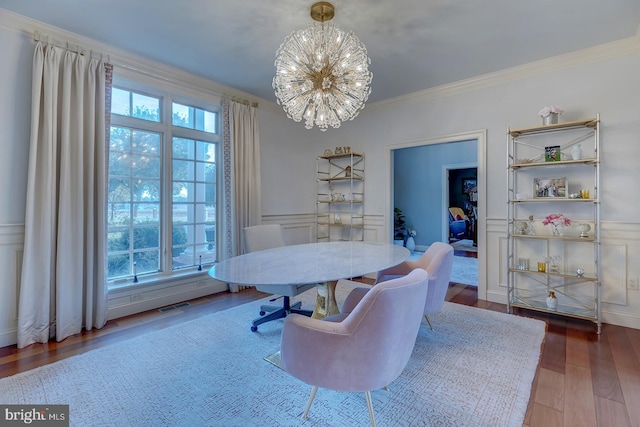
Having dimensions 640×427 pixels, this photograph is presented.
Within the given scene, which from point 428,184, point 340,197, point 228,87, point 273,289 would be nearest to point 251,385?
point 273,289

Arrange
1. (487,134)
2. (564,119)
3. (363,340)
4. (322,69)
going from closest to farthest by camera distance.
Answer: (363,340) < (322,69) < (564,119) < (487,134)

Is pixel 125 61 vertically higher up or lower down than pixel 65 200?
higher up

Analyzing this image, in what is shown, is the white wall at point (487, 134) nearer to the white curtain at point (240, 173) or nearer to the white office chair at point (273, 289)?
the white curtain at point (240, 173)

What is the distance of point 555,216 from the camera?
2.84m

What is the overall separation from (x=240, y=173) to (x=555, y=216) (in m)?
3.51

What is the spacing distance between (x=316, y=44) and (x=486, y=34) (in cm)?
161

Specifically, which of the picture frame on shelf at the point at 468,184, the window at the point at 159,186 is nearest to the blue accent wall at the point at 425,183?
the picture frame on shelf at the point at 468,184

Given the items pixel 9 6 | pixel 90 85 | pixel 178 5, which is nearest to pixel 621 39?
pixel 178 5

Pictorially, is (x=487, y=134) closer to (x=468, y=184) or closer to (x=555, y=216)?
(x=555, y=216)

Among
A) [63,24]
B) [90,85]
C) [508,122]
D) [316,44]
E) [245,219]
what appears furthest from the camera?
[245,219]

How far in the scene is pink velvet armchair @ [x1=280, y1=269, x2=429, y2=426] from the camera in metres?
1.24

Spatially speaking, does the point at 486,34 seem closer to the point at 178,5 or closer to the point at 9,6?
the point at 178,5

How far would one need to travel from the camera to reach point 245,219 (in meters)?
3.88

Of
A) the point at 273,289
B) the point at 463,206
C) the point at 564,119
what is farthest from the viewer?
the point at 463,206
